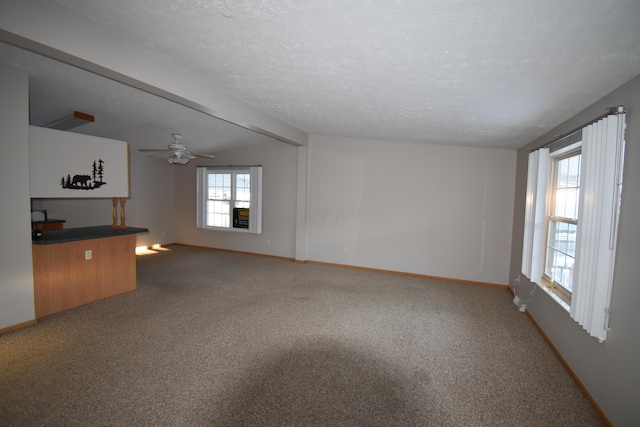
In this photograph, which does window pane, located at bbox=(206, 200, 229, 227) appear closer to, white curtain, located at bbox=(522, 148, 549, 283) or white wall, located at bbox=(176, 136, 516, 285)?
white wall, located at bbox=(176, 136, 516, 285)

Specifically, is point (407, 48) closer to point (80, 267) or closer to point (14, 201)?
point (14, 201)

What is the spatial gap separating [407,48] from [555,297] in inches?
111

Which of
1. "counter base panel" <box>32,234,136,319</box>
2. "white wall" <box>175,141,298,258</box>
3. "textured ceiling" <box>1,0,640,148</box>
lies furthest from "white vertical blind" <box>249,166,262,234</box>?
"textured ceiling" <box>1,0,640,148</box>

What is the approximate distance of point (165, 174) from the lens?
7.44m

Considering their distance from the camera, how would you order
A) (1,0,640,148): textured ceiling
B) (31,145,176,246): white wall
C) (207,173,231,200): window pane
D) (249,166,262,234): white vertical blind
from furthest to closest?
(207,173,231,200): window pane → (249,166,262,234): white vertical blind → (31,145,176,246): white wall → (1,0,640,148): textured ceiling

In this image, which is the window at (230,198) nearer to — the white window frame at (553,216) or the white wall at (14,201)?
the white wall at (14,201)

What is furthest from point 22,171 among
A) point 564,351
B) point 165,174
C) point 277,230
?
point 564,351

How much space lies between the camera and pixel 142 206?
695cm

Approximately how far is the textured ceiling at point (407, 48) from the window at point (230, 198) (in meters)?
3.59

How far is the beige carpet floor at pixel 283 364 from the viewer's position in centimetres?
189

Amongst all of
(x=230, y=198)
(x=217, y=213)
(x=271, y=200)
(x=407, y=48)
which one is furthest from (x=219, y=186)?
(x=407, y=48)

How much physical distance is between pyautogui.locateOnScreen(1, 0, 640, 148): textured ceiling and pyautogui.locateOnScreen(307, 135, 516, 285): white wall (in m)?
1.77

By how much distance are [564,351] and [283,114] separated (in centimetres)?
422

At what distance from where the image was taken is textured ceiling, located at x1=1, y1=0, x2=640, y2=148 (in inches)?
58.9
